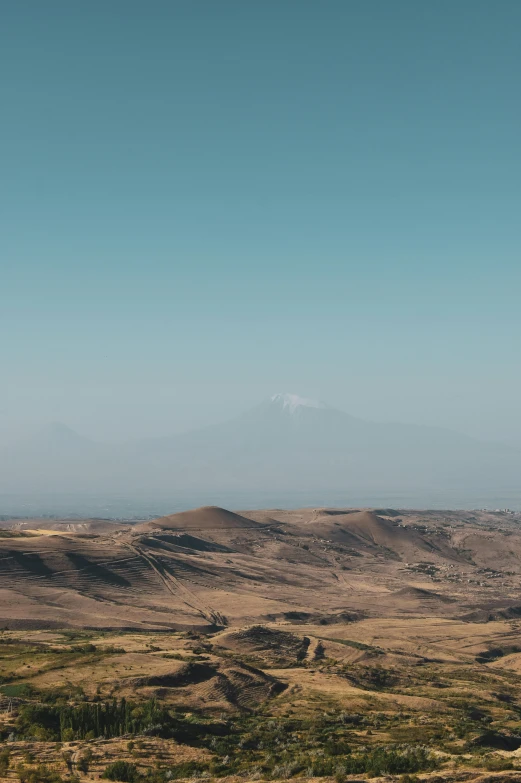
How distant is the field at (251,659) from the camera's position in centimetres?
3111

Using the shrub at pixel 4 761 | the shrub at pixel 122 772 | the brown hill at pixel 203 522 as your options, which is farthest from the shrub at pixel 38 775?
the brown hill at pixel 203 522

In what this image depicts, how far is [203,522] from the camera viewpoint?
150 metres

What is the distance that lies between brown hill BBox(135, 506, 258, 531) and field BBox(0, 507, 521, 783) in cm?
107

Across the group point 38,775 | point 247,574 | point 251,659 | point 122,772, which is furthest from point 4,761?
point 247,574

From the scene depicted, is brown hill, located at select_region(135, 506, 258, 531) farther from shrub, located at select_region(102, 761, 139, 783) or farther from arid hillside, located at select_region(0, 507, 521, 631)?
shrub, located at select_region(102, 761, 139, 783)

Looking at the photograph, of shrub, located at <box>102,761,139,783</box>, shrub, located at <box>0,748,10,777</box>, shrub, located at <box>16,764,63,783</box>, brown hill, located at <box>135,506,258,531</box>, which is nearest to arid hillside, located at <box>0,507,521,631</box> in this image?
brown hill, located at <box>135,506,258,531</box>

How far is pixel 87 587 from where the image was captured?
3617 inches

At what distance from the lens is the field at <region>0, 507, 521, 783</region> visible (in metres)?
31.1

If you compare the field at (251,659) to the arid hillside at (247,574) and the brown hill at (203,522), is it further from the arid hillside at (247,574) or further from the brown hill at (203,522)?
the brown hill at (203,522)

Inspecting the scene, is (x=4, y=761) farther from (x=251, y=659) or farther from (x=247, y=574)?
(x=247, y=574)

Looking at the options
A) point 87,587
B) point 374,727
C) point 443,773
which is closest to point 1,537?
point 87,587

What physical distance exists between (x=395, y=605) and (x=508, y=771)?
75.8 m

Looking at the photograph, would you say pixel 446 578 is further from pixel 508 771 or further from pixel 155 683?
pixel 508 771

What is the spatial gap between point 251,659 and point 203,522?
92.5 metres
